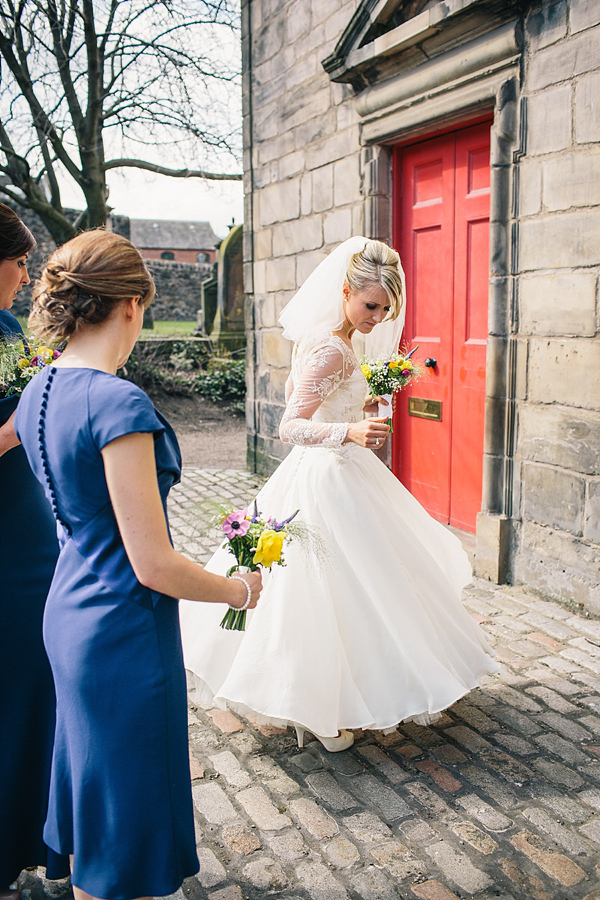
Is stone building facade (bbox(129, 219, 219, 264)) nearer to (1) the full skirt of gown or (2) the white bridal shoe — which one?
(1) the full skirt of gown

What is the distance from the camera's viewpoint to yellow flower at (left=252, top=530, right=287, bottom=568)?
1.97 metres

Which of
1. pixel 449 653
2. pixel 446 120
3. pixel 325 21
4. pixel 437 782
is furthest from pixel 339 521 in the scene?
pixel 325 21

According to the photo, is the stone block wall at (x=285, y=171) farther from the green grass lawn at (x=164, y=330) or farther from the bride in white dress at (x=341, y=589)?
the green grass lawn at (x=164, y=330)

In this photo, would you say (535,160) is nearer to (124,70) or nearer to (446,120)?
(446,120)

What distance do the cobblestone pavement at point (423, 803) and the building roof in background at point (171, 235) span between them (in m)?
61.8

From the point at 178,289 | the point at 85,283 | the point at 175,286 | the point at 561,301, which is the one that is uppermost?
the point at 175,286

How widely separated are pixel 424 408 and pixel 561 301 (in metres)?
1.72

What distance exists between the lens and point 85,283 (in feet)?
5.52

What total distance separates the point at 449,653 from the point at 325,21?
562 centimetres

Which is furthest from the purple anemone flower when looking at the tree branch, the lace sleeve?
the tree branch

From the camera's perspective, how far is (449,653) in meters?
3.10

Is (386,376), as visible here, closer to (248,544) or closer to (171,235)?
(248,544)

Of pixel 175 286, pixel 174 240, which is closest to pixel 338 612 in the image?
pixel 175 286

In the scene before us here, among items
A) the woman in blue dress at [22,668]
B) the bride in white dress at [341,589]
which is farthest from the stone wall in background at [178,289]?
the woman in blue dress at [22,668]
